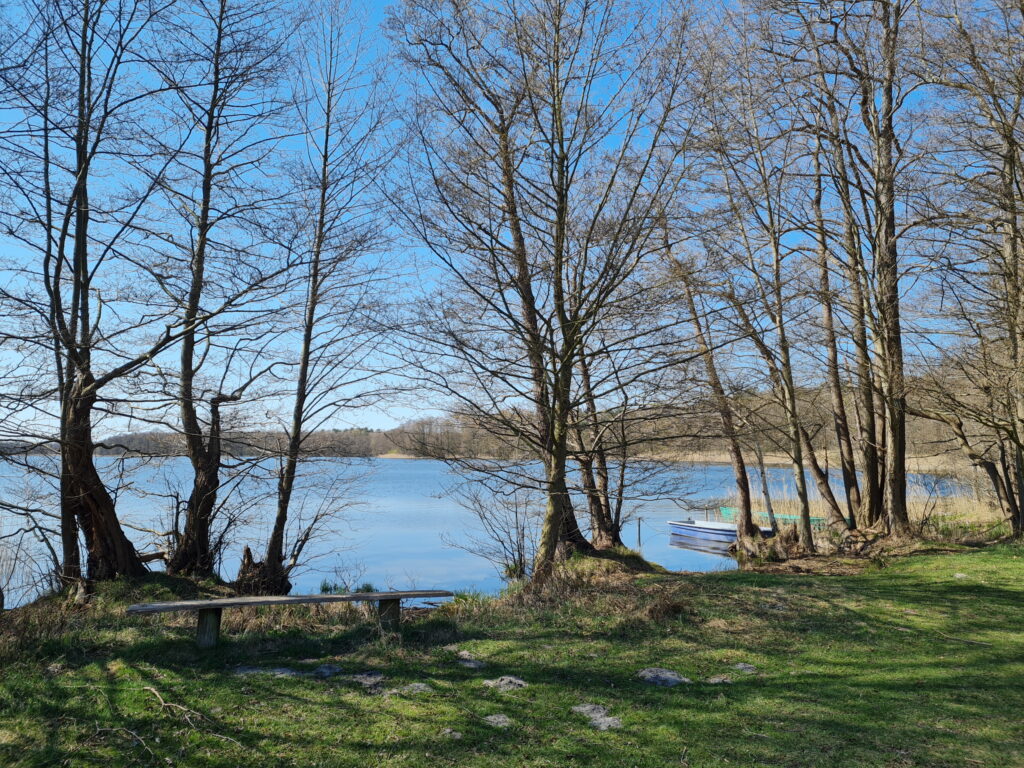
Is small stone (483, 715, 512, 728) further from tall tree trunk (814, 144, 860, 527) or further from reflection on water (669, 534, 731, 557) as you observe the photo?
reflection on water (669, 534, 731, 557)

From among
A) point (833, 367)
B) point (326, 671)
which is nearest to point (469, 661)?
point (326, 671)

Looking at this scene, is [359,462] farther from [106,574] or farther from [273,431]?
[106,574]

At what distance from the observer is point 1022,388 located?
29.9 feet

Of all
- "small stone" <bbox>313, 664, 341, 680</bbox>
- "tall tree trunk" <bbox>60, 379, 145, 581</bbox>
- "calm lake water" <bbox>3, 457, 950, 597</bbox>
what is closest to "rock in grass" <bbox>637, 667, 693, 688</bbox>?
"small stone" <bbox>313, 664, 341, 680</bbox>

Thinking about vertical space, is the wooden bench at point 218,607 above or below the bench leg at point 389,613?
above

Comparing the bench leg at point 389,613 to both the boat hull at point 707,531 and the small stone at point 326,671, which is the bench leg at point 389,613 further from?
the boat hull at point 707,531

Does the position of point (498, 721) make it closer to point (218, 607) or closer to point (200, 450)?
point (218, 607)

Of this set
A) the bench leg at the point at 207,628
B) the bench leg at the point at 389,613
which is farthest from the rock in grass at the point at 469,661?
Answer: the bench leg at the point at 207,628

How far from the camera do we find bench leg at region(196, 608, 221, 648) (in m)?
5.18

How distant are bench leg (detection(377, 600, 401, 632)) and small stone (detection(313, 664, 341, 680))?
3.24 ft

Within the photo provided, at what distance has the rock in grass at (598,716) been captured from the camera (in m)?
3.82

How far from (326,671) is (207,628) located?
1147 millimetres

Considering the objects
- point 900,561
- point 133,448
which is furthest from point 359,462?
point 900,561

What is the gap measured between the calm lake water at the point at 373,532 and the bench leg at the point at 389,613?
2.88 metres
